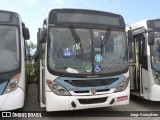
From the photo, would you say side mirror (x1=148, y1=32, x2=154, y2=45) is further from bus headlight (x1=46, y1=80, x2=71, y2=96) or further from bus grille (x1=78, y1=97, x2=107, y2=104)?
bus headlight (x1=46, y1=80, x2=71, y2=96)

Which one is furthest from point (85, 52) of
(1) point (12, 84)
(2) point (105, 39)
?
(1) point (12, 84)

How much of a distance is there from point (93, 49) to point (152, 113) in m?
2.72

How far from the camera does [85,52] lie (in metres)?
7.70

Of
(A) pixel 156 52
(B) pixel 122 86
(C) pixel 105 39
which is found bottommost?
(B) pixel 122 86

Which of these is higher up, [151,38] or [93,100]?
[151,38]

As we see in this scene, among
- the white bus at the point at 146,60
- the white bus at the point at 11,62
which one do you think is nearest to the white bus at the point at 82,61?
the white bus at the point at 11,62

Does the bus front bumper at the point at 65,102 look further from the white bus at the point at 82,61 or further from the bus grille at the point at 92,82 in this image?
the bus grille at the point at 92,82

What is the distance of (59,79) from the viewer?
24.3ft

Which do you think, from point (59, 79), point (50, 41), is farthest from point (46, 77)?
point (50, 41)

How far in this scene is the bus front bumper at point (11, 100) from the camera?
23.4 ft

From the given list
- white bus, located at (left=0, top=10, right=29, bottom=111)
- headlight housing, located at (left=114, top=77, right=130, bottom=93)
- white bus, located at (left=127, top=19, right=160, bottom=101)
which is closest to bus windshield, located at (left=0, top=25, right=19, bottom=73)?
white bus, located at (left=0, top=10, right=29, bottom=111)

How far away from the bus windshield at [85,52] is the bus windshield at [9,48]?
926 millimetres

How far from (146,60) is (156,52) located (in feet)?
1.32

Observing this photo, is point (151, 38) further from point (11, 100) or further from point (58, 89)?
point (11, 100)
